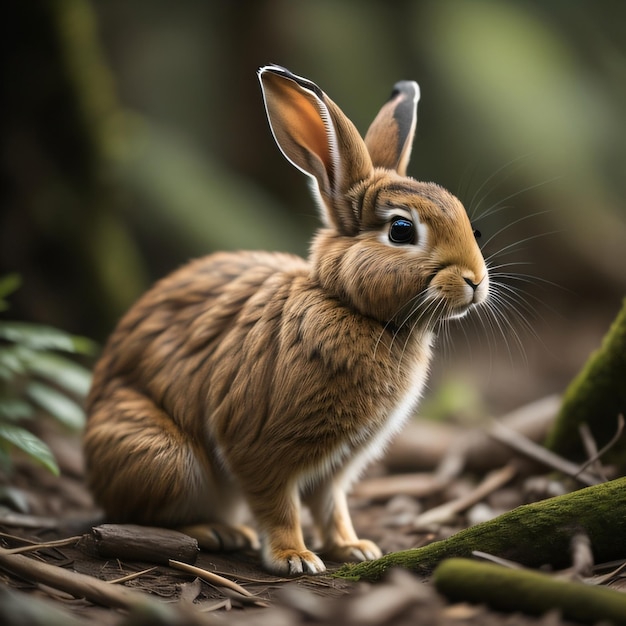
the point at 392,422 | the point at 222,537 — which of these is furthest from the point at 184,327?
the point at 392,422

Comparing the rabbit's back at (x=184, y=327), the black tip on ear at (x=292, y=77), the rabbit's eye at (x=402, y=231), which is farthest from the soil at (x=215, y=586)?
the black tip on ear at (x=292, y=77)

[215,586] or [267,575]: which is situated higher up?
[215,586]

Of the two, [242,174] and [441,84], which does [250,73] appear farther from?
[441,84]

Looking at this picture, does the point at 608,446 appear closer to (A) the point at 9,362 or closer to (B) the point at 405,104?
(B) the point at 405,104

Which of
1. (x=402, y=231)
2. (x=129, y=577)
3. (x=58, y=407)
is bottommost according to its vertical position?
(x=129, y=577)

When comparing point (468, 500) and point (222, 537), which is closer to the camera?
point (222, 537)

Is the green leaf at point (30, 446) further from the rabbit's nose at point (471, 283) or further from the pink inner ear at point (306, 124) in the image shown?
the rabbit's nose at point (471, 283)
